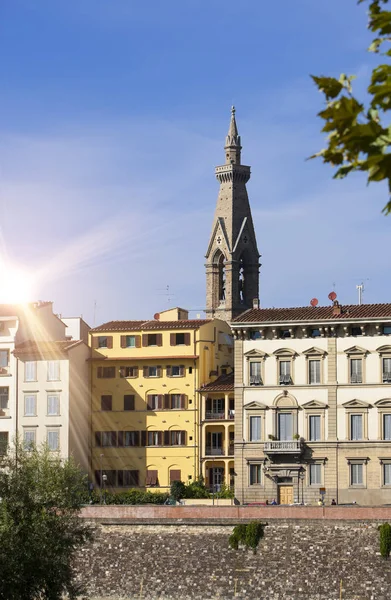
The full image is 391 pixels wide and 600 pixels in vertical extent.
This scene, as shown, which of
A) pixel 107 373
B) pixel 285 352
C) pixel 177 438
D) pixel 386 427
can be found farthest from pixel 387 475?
pixel 107 373

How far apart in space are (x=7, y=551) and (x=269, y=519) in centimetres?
2088

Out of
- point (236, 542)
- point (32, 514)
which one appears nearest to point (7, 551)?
point (32, 514)

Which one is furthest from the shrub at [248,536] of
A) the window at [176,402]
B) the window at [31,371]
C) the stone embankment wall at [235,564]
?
the window at [31,371]

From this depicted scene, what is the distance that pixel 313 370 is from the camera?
8331 centimetres

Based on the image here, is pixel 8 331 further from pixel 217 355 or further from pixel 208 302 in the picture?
pixel 208 302

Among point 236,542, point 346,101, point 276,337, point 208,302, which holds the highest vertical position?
point 208,302

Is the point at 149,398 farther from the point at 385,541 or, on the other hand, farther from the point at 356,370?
the point at 385,541

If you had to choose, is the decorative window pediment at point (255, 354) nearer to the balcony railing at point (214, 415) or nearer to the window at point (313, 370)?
the window at point (313, 370)

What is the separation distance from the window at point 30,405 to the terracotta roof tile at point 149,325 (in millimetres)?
6807

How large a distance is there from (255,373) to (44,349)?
1615cm

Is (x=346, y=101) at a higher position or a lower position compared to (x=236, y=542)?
higher

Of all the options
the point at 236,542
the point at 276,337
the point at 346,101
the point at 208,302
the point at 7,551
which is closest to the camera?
the point at 346,101

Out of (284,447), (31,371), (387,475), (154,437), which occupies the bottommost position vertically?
(387,475)

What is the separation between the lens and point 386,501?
3098 inches
